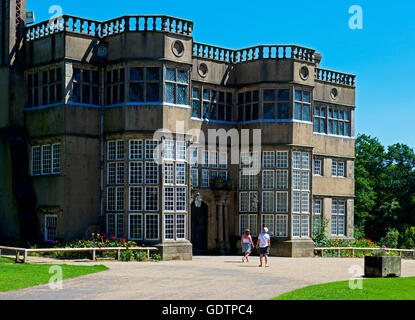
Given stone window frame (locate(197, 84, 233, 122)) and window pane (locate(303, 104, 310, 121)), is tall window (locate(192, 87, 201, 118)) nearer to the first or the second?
stone window frame (locate(197, 84, 233, 122))

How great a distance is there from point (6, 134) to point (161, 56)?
321 inches

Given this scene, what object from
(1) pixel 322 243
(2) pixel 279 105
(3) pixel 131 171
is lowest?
(1) pixel 322 243

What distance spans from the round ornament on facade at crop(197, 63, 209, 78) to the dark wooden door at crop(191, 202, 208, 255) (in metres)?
6.49

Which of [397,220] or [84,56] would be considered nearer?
[84,56]

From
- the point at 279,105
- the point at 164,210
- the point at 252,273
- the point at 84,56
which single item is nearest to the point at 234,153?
the point at 279,105

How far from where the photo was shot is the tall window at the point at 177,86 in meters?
29.1

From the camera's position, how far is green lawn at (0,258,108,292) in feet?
56.8

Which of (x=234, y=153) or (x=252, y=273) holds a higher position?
(x=234, y=153)

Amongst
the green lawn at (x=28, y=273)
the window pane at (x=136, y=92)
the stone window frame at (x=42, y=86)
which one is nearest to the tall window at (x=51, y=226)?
the stone window frame at (x=42, y=86)

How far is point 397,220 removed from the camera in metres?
55.4

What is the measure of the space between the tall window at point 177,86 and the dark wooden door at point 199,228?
6.08m

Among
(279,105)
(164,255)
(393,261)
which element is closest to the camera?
(393,261)

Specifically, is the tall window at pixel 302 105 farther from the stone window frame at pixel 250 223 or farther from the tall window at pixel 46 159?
the tall window at pixel 46 159
